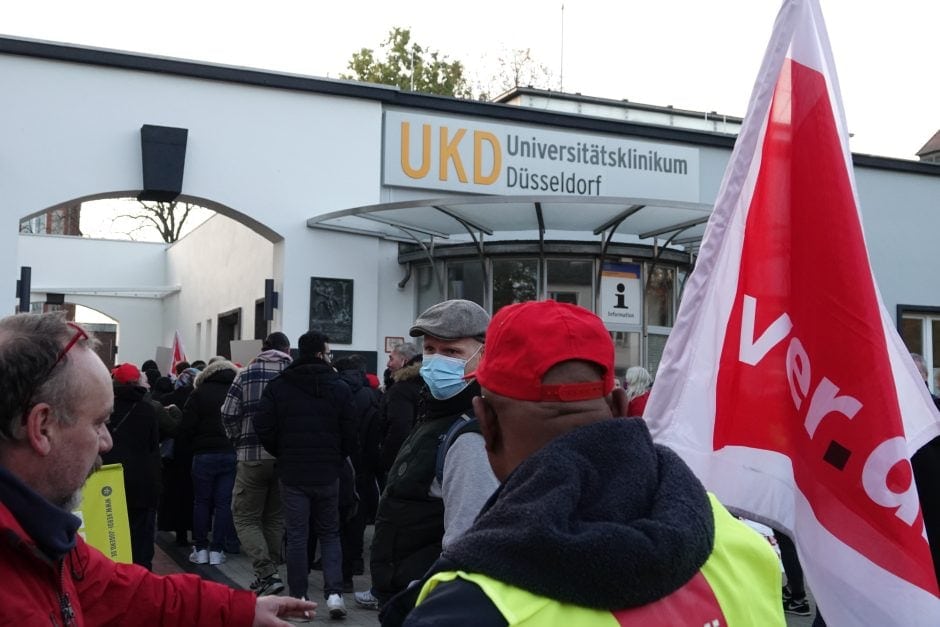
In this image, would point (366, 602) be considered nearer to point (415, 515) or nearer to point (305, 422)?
point (305, 422)

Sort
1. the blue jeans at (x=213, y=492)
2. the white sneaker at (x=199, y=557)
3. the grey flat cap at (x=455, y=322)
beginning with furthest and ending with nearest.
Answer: the white sneaker at (x=199, y=557)
the blue jeans at (x=213, y=492)
the grey flat cap at (x=455, y=322)

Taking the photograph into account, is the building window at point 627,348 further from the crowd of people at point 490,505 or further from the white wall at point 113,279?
the white wall at point 113,279

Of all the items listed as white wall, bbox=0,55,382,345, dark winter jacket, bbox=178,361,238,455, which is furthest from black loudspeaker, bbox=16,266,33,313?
dark winter jacket, bbox=178,361,238,455

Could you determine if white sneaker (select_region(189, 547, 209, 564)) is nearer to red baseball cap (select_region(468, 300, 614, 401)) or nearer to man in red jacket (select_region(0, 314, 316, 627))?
man in red jacket (select_region(0, 314, 316, 627))

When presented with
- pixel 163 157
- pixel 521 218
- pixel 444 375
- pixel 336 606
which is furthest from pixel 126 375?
pixel 521 218

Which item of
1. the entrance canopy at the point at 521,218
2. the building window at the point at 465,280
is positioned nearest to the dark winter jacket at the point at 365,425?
the entrance canopy at the point at 521,218

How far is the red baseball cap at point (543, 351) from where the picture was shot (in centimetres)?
194

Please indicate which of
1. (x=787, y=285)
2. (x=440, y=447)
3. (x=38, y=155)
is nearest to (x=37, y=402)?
(x=440, y=447)

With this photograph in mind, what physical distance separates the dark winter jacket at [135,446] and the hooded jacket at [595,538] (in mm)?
7309

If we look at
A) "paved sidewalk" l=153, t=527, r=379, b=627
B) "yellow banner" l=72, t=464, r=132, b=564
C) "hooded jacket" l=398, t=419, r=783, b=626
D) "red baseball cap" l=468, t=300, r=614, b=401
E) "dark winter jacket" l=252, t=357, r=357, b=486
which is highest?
"red baseball cap" l=468, t=300, r=614, b=401

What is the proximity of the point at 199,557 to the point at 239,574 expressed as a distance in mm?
820

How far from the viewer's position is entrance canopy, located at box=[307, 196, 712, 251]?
1314 centimetres

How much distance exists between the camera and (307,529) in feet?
27.7

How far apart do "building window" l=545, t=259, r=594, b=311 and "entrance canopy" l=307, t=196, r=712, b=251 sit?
46 cm
